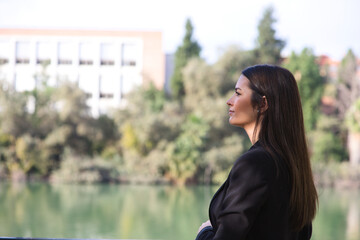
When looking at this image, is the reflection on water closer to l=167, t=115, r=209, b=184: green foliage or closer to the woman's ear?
l=167, t=115, r=209, b=184: green foliage

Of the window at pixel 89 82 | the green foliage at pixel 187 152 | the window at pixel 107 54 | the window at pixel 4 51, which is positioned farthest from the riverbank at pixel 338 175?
the window at pixel 4 51

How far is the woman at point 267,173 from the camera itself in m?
0.79

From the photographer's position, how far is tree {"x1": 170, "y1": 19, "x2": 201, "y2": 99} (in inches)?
654

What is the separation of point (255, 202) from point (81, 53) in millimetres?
18790

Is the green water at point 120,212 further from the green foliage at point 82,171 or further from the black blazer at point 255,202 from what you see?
the black blazer at point 255,202

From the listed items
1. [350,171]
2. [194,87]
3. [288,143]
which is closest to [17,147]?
[194,87]

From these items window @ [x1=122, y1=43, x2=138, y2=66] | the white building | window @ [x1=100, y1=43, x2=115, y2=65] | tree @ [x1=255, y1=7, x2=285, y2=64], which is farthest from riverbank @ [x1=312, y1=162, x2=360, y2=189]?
window @ [x1=100, y1=43, x2=115, y2=65]

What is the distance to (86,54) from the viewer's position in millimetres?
19016

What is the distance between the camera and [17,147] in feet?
46.4

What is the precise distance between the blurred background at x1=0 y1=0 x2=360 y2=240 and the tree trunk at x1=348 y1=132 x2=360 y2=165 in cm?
4

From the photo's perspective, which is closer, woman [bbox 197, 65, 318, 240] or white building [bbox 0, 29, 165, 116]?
woman [bbox 197, 65, 318, 240]

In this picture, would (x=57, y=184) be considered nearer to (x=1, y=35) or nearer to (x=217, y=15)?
(x=1, y=35)

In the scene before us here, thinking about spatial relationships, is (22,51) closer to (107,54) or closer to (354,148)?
(107,54)

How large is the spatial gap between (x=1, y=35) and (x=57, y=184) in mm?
7573
